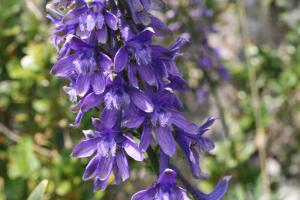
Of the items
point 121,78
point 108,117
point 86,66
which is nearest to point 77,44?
point 86,66

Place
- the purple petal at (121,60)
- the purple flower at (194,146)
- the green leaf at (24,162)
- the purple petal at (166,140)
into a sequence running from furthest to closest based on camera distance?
the green leaf at (24,162), the purple flower at (194,146), the purple petal at (166,140), the purple petal at (121,60)

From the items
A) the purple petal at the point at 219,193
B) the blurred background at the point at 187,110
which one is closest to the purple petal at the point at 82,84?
the purple petal at the point at 219,193

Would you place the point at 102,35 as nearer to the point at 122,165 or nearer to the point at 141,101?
the point at 141,101

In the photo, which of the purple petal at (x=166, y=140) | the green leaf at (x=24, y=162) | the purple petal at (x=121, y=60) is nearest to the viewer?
the purple petal at (x=121, y=60)

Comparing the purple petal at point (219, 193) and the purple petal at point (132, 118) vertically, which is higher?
the purple petal at point (132, 118)

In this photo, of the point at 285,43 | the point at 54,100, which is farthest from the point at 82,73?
the point at 285,43

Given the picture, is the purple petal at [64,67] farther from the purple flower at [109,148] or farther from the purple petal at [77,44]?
the purple flower at [109,148]

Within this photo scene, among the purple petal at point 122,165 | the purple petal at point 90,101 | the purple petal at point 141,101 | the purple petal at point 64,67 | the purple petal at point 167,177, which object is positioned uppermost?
the purple petal at point 64,67
